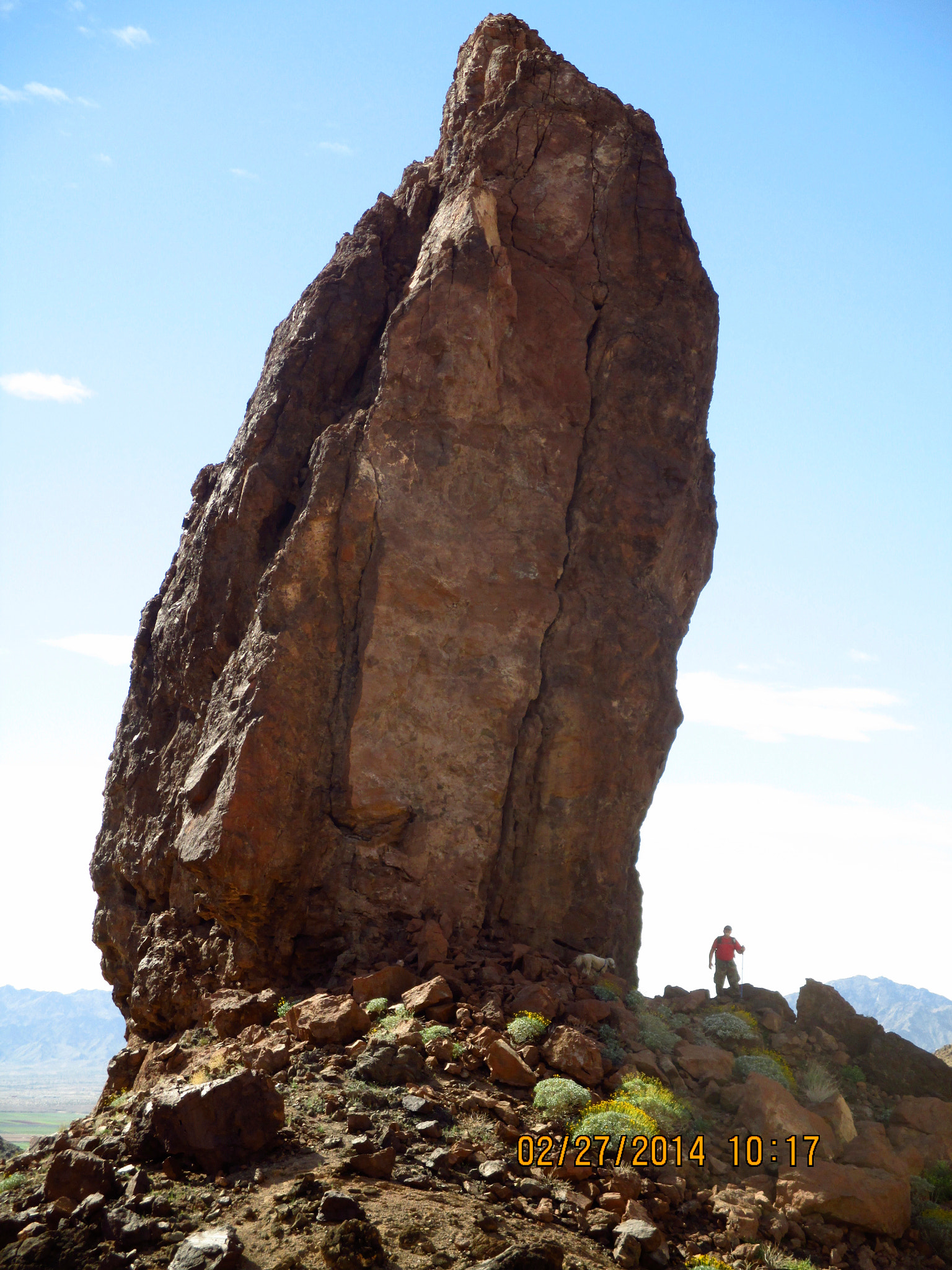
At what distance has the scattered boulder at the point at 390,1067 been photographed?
10.5 meters

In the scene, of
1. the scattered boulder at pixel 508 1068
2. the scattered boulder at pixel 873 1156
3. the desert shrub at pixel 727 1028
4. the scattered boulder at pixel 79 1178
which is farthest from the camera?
the desert shrub at pixel 727 1028

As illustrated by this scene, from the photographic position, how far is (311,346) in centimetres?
1756

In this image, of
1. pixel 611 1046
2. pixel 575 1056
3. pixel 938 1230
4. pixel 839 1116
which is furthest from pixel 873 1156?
pixel 575 1056

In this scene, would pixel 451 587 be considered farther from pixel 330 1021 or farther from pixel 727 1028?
pixel 727 1028

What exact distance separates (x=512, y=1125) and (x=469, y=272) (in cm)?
1276

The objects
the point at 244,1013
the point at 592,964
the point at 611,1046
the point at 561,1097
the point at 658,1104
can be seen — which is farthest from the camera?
the point at 592,964

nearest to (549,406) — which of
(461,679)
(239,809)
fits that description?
(461,679)

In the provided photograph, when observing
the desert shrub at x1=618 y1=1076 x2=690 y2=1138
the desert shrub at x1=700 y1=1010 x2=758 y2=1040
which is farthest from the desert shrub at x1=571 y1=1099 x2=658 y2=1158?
the desert shrub at x1=700 y1=1010 x2=758 y2=1040

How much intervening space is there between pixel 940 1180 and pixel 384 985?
785 centimetres

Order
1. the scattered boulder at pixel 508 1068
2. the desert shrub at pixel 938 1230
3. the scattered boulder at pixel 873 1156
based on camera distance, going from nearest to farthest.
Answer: the scattered boulder at pixel 508 1068
the desert shrub at pixel 938 1230
the scattered boulder at pixel 873 1156

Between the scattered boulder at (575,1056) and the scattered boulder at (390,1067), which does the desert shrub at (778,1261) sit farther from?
the scattered boulder at (390,1067)

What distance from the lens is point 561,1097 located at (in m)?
10.4

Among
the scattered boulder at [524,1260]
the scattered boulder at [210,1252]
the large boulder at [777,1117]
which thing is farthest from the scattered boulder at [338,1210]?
the large boulder at [777,1117]

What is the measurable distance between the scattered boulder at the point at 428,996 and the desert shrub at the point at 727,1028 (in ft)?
16.2
